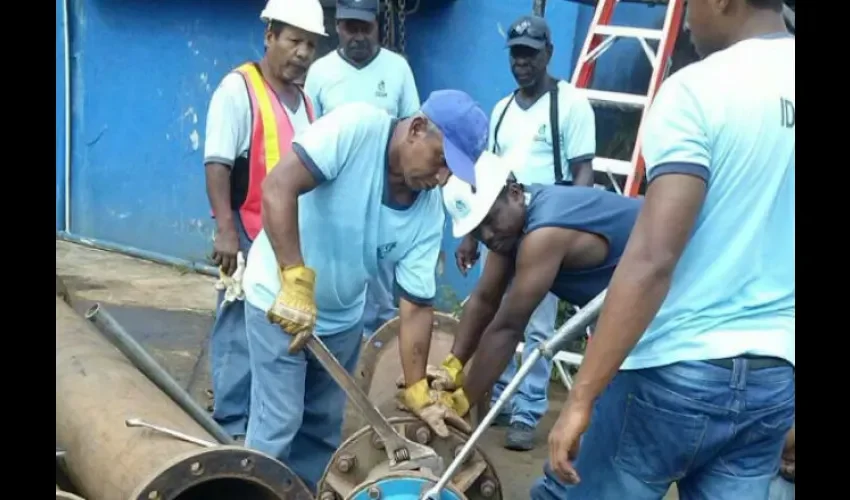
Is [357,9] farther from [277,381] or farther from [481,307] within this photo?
[277,381]

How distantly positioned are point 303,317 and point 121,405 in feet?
2.21

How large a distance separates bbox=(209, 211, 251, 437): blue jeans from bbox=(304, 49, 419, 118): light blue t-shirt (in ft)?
6.02

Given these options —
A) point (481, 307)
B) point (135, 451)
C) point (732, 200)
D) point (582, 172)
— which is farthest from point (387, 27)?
point (732, 200)

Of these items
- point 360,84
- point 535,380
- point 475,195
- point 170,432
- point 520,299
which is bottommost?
point 535,380

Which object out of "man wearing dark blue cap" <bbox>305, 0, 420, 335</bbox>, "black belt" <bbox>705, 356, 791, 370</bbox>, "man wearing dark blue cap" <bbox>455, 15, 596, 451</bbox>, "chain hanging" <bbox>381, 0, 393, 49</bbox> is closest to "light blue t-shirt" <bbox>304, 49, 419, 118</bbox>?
"man wearing dark blue cap" <bbox>305, 0, 420, 335</bbox>

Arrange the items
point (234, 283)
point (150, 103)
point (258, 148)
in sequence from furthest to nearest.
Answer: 1. point (150, 103)
2. point (258, 148)
3. point (234, 283)

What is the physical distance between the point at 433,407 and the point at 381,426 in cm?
24

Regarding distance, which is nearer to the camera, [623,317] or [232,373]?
[623,317]

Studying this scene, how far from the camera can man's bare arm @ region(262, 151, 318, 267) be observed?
132 inches

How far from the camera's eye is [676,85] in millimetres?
2389

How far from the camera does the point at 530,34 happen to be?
5469mm

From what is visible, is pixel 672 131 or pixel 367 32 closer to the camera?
pixel 672 131

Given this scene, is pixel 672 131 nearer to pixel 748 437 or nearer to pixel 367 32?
pixel 748 437
